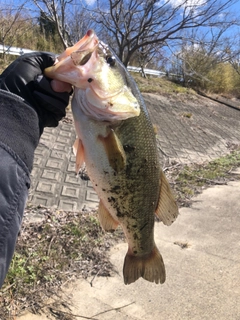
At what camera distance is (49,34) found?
53.9 ft

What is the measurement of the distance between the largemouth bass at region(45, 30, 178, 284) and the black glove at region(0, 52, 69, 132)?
133 mm

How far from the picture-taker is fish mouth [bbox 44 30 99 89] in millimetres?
1669

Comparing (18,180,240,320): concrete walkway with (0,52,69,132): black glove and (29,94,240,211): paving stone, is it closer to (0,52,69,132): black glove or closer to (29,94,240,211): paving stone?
(29,94,240,211): paving stone

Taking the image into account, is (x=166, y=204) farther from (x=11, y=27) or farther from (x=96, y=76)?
(x=11, y=27)

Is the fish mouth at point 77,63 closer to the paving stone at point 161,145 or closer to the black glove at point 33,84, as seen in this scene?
the black glove at point 33,84

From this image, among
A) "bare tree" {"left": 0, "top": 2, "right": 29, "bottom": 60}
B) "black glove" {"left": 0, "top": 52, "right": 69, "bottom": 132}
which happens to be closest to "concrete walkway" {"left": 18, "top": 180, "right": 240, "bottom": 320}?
"black glove" {"left": 0, "top": 52, "right": 69, "bottom": 132}

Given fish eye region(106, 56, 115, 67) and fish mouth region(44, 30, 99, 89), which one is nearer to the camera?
fish mouth region(44, 30, 99, 89)

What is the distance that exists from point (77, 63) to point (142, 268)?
135cm

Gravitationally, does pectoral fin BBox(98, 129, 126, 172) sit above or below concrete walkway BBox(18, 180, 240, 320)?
above

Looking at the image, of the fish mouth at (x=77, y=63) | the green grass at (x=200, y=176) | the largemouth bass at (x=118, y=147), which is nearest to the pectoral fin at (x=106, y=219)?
the largemouth bass at (x=118, y=147)

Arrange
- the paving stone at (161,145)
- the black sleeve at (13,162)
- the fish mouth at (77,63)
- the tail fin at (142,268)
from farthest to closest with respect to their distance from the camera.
Answer: the paving stone at (161,145) → the tail fin at (142,268) → the fish mouth at (77,63) → the black sleeve at (13,162)

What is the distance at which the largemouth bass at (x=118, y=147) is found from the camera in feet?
5.72

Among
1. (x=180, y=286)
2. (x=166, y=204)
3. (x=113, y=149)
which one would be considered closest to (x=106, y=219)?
(x=166, y=204)

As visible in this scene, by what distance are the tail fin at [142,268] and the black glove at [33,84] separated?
106 cm
